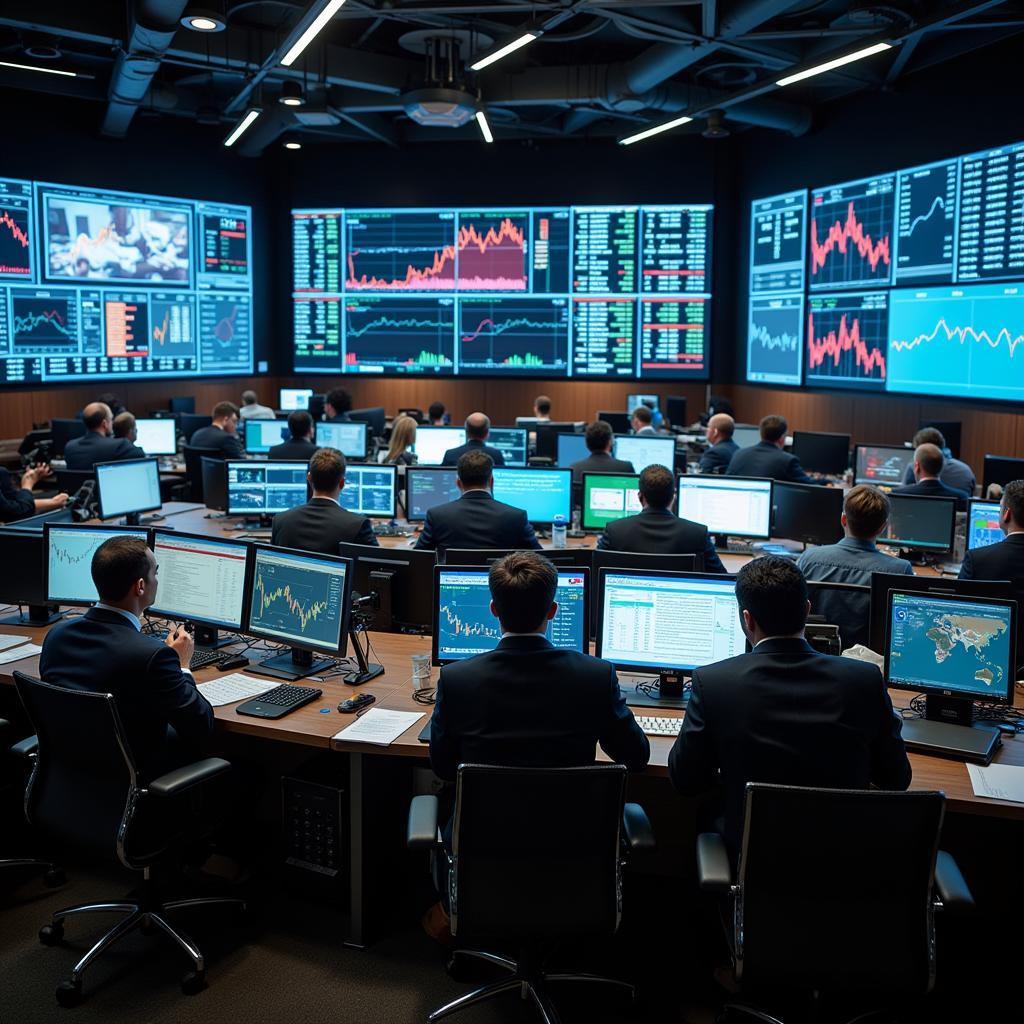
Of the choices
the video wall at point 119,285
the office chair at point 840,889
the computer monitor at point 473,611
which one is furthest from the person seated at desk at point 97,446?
the office chair at point 840,889

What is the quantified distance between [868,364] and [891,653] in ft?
23.3

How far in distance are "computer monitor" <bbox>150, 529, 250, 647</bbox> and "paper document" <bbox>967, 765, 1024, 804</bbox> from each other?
101 inches

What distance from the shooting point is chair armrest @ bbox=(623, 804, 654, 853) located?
8.96 ft

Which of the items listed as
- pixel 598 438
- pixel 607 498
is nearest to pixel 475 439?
pixel 598 438

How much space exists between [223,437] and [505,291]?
5100 millimetres

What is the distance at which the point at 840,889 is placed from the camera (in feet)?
7.98

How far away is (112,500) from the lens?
6.49m

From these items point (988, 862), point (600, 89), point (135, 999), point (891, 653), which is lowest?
point (135, 999)

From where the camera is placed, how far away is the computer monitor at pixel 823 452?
8188mm

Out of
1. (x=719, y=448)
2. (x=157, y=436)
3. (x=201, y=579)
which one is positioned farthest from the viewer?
(x=157, y=436)

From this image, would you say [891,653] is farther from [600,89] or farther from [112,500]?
[600,89]

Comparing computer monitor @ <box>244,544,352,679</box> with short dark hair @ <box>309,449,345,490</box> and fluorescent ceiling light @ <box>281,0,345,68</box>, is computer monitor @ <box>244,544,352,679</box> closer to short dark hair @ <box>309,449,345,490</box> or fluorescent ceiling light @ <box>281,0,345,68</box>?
short dark hair @ <box>309,449,345,490</box>

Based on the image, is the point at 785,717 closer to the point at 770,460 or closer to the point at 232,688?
the point at 232,688

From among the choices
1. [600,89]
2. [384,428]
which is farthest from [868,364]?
[384,428]
